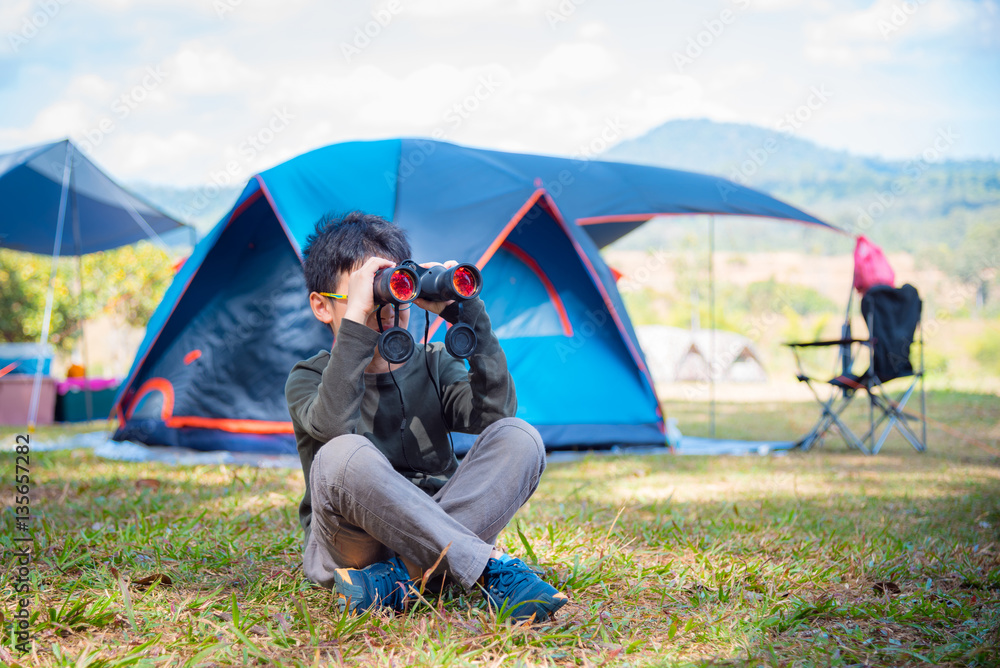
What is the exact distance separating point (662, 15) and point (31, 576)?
172ft

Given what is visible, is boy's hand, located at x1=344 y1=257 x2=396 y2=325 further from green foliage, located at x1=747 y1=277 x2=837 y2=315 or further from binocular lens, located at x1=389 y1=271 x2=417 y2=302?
green foliage, located at x1=747 y1=277 x2=837 y2=315

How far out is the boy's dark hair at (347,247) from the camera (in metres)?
1.56

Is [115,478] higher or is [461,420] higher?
[461,420]

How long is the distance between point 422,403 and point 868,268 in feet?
13.1

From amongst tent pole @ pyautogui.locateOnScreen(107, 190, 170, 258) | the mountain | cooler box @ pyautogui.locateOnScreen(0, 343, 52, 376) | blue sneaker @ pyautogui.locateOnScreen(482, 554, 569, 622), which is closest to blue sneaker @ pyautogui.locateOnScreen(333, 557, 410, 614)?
blue sneaker @ pyautogui.locateOnScreen(482, 554, 569, 622)

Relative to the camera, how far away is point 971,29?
91.4 m

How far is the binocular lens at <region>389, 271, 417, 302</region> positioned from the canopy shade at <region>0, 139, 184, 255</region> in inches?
186

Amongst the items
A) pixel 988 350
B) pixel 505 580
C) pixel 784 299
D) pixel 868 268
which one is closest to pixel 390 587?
pixel 505 580

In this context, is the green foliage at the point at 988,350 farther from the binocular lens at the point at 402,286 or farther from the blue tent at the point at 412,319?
the binocular lens at the point at 402,286

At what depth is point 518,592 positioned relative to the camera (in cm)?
129

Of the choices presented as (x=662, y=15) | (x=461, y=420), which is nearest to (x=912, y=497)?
(x=461, y=420)

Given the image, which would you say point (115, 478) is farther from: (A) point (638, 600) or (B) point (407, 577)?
(A) point (638, 600)

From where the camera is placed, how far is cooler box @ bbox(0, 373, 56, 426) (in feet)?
19.6

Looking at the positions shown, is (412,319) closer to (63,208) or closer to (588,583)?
(588,583)
